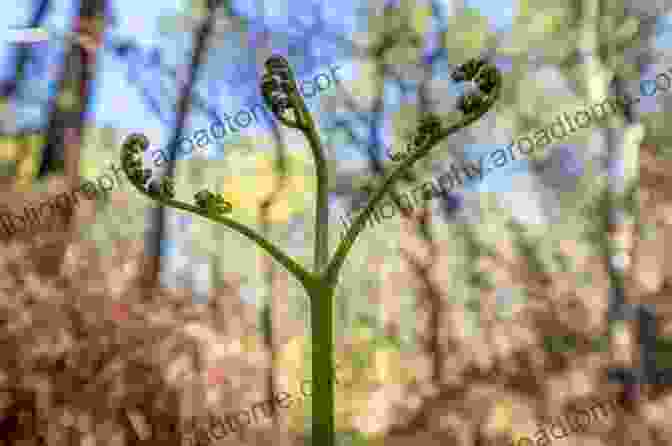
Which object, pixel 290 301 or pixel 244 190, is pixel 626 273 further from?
pixel 290 301

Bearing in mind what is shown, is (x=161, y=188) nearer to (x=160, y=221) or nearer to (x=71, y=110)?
(x=71, y=110)

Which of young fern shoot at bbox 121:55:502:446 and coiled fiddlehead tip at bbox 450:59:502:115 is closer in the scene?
young fern shoot at bbox 121:55:502:446

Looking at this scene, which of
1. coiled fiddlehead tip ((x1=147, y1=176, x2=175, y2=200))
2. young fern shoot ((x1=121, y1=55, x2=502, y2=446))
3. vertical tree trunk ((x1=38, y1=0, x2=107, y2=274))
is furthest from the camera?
vertical tree trunk ((x1=38, y1=0, x2=107, y2=274))

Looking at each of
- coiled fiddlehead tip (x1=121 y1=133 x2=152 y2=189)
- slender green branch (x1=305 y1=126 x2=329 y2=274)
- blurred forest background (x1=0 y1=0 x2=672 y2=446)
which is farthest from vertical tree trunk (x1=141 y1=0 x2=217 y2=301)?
slender green branch (x1=305 y1=126 x2=329 y2=274)

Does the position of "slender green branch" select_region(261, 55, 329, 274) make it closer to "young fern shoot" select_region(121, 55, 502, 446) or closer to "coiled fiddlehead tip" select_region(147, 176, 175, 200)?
"young fern shoot" select_region(121, 55, 502, 446)

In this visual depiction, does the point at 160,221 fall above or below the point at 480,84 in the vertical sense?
above

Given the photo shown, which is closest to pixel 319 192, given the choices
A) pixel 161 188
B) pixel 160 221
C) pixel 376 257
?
pixel 161 188
